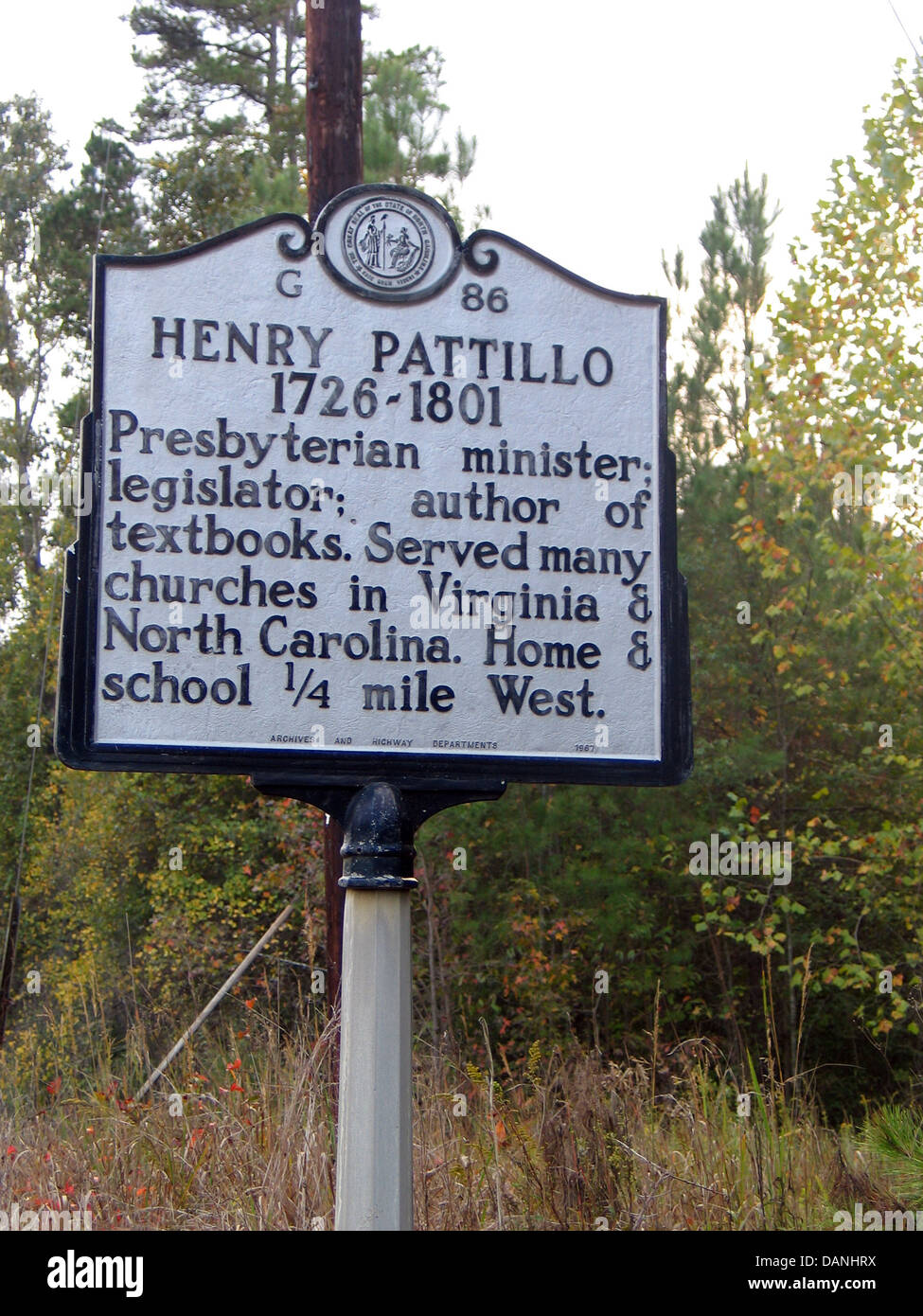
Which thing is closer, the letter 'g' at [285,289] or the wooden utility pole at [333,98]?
the letter 'g' at [285,289]

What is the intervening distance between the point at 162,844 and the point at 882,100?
466 inches

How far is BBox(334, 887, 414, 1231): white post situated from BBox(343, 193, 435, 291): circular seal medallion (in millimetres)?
1721

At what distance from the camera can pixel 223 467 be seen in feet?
12.4

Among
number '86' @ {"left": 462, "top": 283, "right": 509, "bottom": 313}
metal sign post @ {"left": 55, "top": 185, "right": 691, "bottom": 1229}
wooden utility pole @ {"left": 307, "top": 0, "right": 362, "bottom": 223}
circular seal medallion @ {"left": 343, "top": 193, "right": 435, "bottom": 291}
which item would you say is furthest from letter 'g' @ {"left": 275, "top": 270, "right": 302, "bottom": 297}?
wooden utility pole @ {"left": 307, "top": 0, "right": 362, "bottom": 223}

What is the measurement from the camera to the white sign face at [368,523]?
3.70m

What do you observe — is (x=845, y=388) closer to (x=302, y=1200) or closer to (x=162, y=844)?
(x=302, y=1200)

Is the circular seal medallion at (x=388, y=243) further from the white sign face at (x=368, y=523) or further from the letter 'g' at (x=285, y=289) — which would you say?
the letter 'g' at (x=285, y=289)

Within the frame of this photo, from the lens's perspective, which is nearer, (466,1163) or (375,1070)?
(375,1070)

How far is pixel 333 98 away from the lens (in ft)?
16.4

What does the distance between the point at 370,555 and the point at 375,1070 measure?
1378 mm

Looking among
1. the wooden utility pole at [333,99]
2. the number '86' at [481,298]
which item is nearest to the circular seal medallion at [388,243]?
the number '86' at [481,298]

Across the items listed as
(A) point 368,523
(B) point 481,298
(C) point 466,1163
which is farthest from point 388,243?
(C) point 466,1163

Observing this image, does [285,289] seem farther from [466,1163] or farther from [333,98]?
[466,1163]

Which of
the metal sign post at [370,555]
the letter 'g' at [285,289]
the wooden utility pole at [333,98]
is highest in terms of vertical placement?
the wooden utility pole at [333,98]
